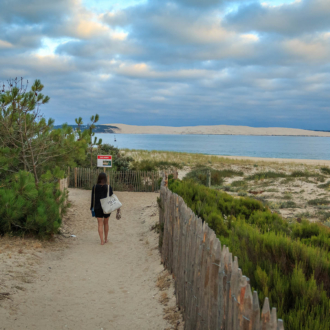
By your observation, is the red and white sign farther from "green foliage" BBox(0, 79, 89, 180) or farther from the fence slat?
the fence slat

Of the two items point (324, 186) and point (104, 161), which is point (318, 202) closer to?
point (324, 186)

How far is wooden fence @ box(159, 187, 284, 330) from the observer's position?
192cm

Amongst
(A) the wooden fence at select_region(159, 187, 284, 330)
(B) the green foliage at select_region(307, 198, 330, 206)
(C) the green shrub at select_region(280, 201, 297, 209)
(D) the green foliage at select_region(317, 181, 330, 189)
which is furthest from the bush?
(D) the green foliage at select_region(317, 181, 330, 189)

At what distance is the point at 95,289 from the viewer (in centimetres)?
507

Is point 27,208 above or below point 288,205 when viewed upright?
above

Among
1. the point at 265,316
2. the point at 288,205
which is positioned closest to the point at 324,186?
the point at 288,205

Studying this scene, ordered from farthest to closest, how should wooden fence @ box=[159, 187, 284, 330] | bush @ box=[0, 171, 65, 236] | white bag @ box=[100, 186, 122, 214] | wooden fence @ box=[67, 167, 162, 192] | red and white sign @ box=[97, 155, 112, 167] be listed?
wooden fence @ box=[67, 167, 162, 192] < red and white sign @ box=[97, 155, 112, 167] < white bag @ box=[100, 186, 122, 214] < bush @ box=[0, 171, 65, 236] < wooden fence @ box=[159, 187, 284, 330]

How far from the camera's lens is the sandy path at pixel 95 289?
399cm

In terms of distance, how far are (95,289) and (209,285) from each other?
112 inches

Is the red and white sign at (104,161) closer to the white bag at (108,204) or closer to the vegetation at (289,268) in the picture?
the white bag at (108,204)

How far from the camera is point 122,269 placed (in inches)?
239

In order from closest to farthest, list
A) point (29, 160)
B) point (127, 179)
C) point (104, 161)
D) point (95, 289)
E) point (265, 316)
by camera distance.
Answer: point (265, 316)
point (95, 289)
point (29, 160)
point (104, 161)
point (127, 179)

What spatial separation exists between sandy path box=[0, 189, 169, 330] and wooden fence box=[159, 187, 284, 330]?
2.18ft

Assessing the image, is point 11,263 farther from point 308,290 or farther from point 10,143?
point 308,290
